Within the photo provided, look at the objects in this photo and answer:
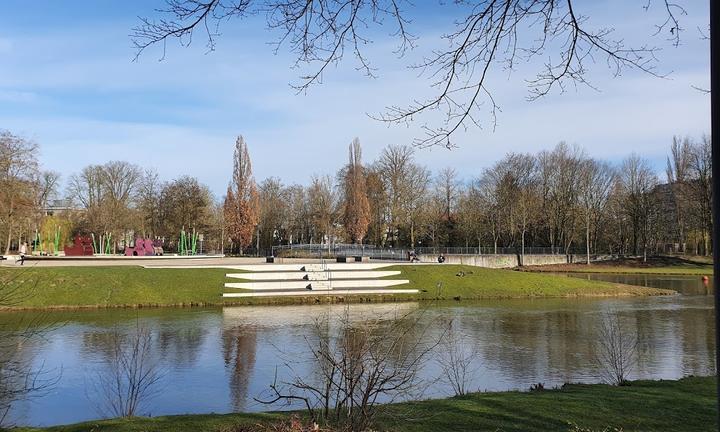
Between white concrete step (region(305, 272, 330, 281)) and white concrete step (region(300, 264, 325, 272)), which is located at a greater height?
white concrete step (region(300, 264, 325, 272))

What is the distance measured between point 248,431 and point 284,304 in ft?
69.0

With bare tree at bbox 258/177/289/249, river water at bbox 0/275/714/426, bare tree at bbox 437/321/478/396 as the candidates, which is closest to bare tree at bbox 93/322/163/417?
river water at bbox 0/275/714/426

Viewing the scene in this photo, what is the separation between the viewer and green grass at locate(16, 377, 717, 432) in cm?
700

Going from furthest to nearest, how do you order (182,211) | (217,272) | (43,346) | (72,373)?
(182,211), (217,272), (43,346), (72,373)

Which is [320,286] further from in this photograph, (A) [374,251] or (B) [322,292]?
(A) [374,251]

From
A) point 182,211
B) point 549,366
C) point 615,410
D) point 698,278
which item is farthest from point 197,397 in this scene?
point 182,211

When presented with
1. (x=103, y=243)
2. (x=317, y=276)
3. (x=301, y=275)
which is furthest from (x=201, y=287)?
(x=103, y=243)

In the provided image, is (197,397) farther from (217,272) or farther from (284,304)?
(217,272)

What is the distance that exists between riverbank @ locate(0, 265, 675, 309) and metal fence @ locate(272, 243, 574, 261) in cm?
1373

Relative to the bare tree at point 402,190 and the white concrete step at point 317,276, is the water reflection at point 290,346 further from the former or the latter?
the bare tree at point 402,190

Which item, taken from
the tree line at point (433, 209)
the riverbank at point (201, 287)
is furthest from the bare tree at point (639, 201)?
the riverbank at point (201, 287)

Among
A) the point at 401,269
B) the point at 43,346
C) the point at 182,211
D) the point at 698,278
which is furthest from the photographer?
the point at 182,211

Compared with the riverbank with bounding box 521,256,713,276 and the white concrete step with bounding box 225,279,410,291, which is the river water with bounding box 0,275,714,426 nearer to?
the white concrete step with bounding box 225,279,410,291

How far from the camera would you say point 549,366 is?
13266 millimetres
